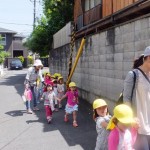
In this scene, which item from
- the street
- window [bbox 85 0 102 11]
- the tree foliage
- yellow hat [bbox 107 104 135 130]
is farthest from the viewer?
the tree foliage

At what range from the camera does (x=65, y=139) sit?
6.92 metres

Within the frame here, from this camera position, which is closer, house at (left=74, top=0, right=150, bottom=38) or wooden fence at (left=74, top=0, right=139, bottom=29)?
house at (left=74, top=0, right=150, bottom=38)

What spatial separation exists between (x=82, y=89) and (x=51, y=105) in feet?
11.9

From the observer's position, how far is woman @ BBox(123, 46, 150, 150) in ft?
12.6

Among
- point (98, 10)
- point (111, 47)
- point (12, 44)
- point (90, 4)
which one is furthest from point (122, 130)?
point (12, 44)

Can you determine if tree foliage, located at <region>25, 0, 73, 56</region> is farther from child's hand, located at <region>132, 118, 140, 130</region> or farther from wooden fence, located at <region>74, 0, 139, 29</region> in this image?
child's hand, located at <region>132, 118, 140, 130</region>

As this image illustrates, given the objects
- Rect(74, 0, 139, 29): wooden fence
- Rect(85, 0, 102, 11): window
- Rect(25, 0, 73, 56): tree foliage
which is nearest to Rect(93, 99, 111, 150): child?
Rect(74, 0, 139, 29): wooden fence

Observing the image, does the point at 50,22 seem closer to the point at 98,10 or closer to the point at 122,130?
the point at 98,10

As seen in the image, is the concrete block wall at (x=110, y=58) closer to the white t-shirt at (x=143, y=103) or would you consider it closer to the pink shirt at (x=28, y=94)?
the pink shirt at (x=28, y=94)

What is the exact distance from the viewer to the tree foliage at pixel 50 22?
22.6 meters

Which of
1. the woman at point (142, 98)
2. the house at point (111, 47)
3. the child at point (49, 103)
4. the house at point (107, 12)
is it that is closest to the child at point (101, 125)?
the woman at point (142, 98)

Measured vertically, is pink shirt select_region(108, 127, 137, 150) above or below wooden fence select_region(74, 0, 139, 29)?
below

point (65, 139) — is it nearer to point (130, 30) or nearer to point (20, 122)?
point (20, 122)

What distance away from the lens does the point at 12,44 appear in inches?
2436
